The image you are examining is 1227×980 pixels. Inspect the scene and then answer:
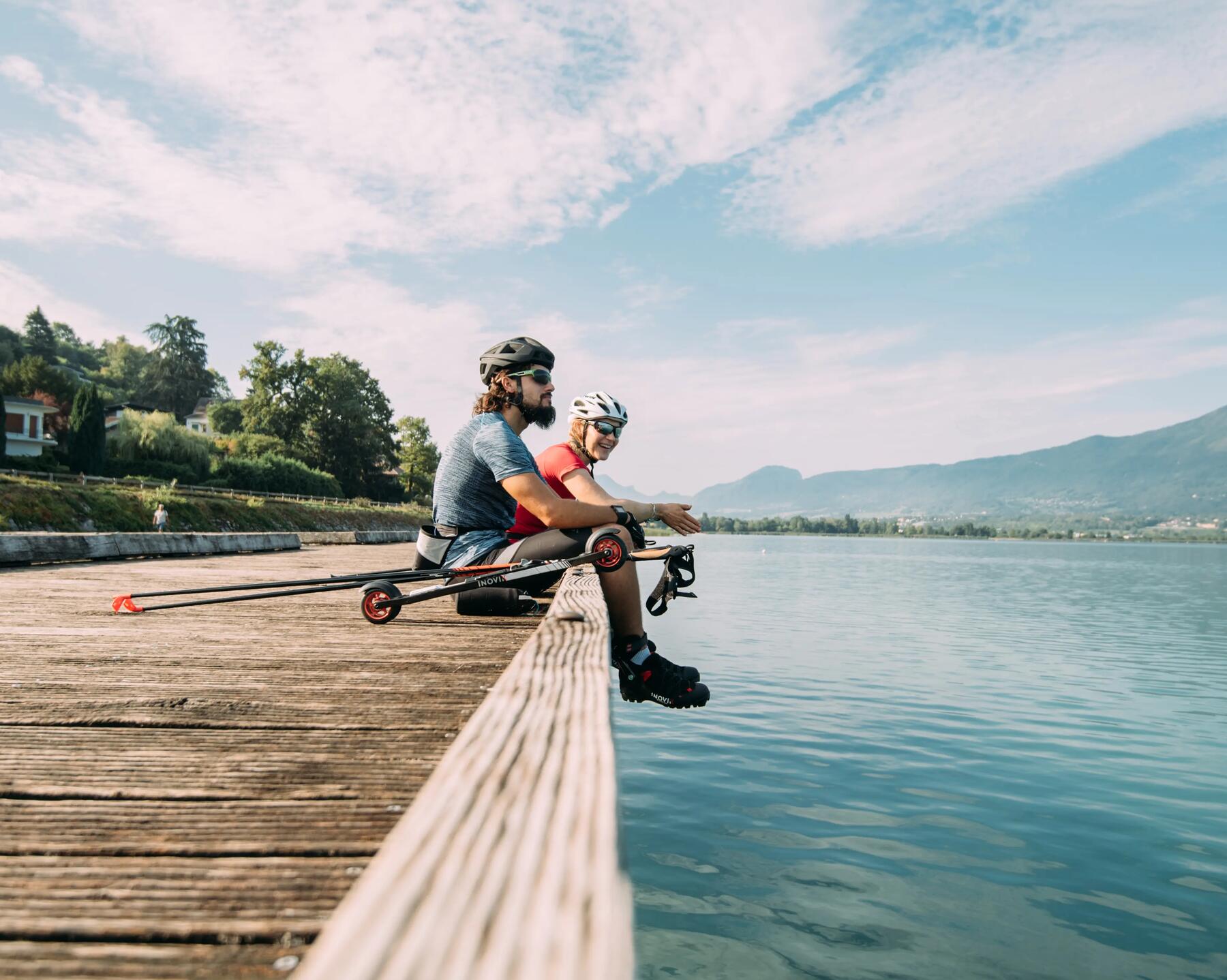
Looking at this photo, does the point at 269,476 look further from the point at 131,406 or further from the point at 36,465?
the point at 131,406

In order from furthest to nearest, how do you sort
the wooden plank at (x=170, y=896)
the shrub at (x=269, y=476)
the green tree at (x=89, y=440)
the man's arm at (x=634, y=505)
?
the shrub at (x=269, y=476) < the green tree at (x=89, y=440) < the man's arm at (x=634, y=505) < the wooden plank at (x=170, y=896)

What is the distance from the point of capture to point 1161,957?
17.3ft

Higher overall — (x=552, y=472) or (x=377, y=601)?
(x=552, y=472)

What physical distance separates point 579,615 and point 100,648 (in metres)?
2.90

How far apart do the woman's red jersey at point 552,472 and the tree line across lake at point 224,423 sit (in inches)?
2054

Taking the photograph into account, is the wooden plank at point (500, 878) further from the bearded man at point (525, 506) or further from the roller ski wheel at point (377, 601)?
the roller ski wheel at point (377, 601)

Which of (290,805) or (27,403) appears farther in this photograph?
(27,403)

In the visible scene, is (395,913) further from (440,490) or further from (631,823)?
(631,823)

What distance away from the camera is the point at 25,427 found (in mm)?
75562

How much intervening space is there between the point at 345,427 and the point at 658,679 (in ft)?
297

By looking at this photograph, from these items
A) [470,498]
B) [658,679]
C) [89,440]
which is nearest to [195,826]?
[658,679]

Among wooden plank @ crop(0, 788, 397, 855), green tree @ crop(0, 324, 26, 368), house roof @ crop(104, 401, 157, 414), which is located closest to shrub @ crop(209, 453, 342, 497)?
house roof @ crop(104, 401, 157, 414)

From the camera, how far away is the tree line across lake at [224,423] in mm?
57438

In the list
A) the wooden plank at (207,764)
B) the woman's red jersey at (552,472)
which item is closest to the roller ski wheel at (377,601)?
the woman's red jersey at (552,472)
